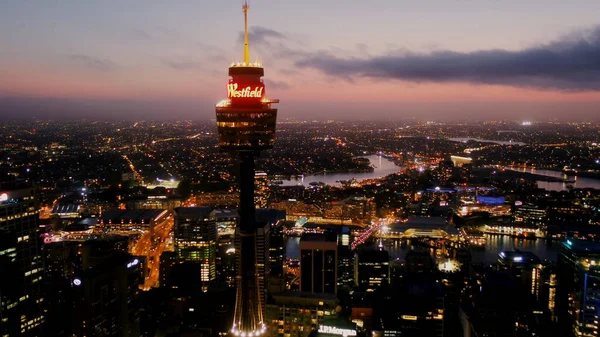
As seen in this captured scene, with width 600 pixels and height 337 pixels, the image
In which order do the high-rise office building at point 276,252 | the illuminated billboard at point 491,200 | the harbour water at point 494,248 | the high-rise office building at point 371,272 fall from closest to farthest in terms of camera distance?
the high-rise office building at point 371,272 → the high-rise office building at point 276,252 → the harbour water at point 494,248 → the illuminated billboard at point 491,200

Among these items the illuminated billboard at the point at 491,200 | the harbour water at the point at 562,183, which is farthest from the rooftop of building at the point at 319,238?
the harbour water at the point at 562,183

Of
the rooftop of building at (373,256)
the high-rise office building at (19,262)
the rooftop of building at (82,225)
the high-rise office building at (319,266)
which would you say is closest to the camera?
the high-rise office building at (19,262)

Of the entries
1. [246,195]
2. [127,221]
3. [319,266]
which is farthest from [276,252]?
[246,195]

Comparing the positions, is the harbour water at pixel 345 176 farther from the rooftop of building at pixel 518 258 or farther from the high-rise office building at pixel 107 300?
the high-rise office building at pixel 107 300

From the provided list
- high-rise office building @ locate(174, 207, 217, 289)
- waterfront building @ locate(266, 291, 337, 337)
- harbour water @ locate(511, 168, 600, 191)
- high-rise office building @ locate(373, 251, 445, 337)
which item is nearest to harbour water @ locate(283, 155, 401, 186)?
harbour water @ locate(511, 168, 600, 191)

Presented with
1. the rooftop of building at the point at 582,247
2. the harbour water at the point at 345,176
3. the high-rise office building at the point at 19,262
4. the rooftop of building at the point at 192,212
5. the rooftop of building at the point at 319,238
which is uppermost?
the high-rise office building at the point at 19,262

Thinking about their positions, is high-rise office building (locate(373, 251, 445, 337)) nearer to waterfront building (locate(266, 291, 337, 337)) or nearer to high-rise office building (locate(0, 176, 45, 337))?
waterfront building (locate(266, 291, 337, 337))

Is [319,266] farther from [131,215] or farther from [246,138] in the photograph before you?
[131,215]
